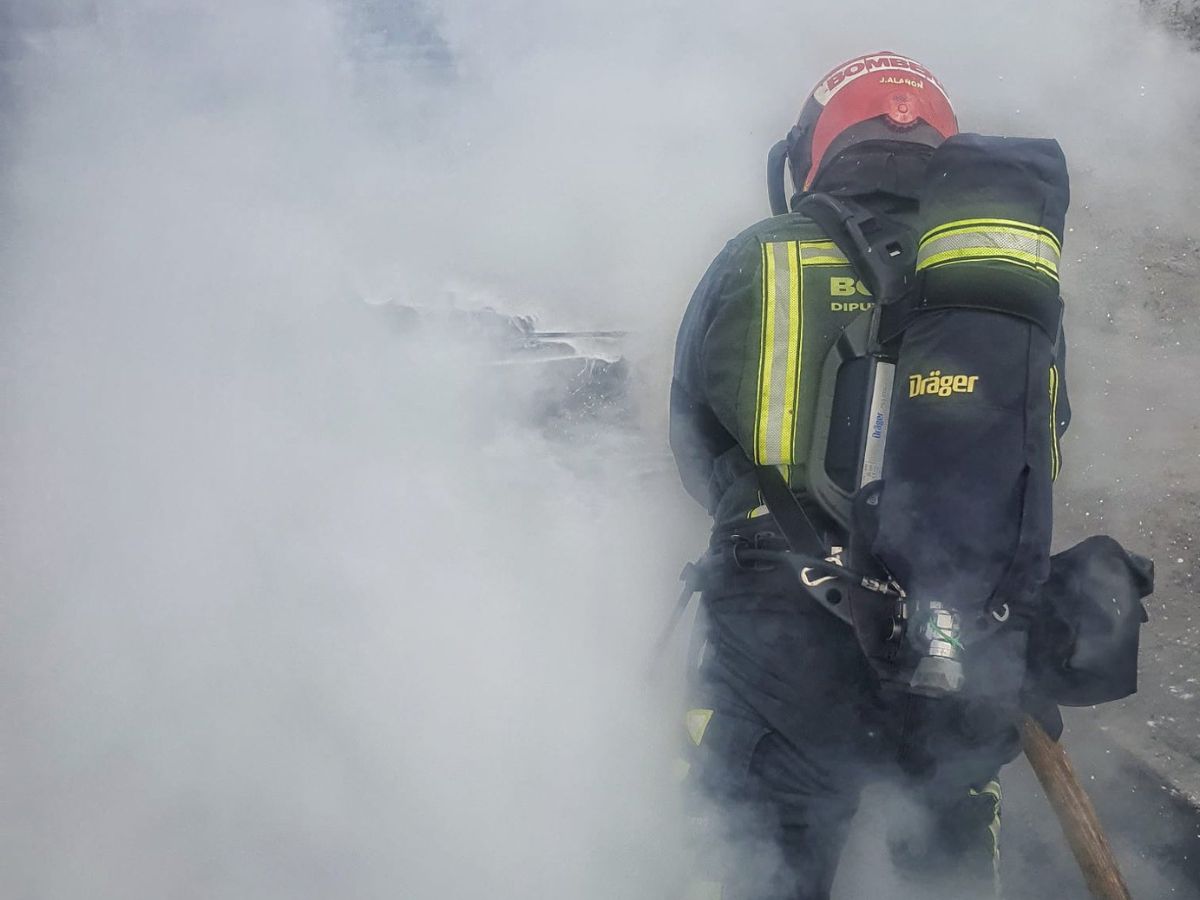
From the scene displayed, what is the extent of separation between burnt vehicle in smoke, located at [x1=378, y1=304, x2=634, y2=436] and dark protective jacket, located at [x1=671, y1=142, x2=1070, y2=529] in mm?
1086

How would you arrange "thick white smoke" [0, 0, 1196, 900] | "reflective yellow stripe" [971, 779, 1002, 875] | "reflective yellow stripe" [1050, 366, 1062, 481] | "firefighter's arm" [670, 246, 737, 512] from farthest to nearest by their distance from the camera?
"thick white smoke" [0, 0, 1196, 900], "reflective yellow stripe" [971, 779, 1002, 875], "firefighter's arm" [670, 246, 737, 512], "reflective yellow stripe" [1050, 366, 1062, 481]

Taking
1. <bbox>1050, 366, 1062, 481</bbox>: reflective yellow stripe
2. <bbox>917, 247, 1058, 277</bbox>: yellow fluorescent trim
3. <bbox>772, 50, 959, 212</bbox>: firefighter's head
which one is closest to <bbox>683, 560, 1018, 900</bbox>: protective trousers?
<bbox>1050, 366, 1062, 481</bbox>: reflective yellow stripe

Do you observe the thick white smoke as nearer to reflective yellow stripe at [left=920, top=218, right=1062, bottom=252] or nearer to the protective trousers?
the protective trousers

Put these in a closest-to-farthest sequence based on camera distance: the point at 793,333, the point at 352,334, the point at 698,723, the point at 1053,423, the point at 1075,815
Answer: the point at 1053,423 → the point at 793,333 → the point at 698,723 → the point at 1075,815 → the point at 352,334

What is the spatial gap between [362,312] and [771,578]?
1.83 meters

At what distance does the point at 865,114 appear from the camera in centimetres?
240

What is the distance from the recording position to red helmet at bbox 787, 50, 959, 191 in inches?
92.7

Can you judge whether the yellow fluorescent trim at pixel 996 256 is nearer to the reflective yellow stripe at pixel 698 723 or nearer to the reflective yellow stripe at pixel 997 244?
the reflective yellow stripe at pixel 997 244

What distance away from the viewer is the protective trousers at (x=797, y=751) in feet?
7.08

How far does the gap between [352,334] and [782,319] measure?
70.6 inches

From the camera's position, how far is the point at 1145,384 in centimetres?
350

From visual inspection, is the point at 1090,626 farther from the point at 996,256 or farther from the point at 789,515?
the point at 996,256

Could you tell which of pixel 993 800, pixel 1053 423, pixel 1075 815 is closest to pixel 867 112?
pixel 1053 423

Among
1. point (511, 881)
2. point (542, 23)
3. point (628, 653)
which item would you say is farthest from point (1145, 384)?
point (511, 881)
